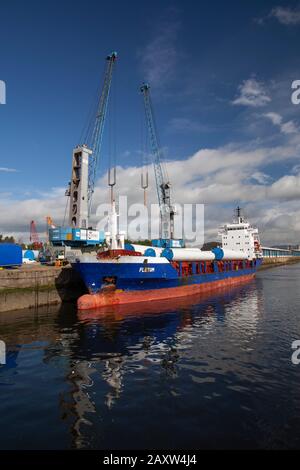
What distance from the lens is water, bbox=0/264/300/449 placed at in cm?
1119

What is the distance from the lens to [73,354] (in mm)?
20391

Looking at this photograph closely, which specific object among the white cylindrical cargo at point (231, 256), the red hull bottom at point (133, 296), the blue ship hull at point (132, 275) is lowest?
the red hull bottom at point (133, 296)

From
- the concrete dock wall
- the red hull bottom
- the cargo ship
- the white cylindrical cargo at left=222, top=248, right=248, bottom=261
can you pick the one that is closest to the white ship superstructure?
the white cylindrical cargo at left=222, top=248, right=248, bottom=261

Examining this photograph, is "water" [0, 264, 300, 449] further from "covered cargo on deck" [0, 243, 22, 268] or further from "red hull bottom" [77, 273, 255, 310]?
"covered cargo on deck" [0, 243, 22, 268]

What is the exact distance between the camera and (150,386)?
50.7 feet

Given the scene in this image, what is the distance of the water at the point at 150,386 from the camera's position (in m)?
11.2

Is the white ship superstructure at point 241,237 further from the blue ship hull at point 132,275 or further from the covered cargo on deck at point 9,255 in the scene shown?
the covered cargo on deck at point 9,255

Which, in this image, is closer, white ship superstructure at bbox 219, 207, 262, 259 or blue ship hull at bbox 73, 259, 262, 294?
A: blue ship hull at bbox 73, 259, 262, 294

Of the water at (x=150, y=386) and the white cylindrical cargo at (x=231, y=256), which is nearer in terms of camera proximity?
the water at (x=150, y=386)

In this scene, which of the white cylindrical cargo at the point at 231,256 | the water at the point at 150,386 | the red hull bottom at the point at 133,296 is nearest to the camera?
the water at the point at 150,386

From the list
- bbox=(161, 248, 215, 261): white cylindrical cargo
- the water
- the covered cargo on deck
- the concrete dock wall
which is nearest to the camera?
the water

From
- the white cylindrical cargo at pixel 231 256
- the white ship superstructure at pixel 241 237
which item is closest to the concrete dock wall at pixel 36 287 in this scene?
the white cylindrical cargo at pixel 231 256

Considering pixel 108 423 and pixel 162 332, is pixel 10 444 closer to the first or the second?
pixel 108 423

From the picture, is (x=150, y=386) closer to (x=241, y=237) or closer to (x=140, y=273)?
(x=140, y=273)
